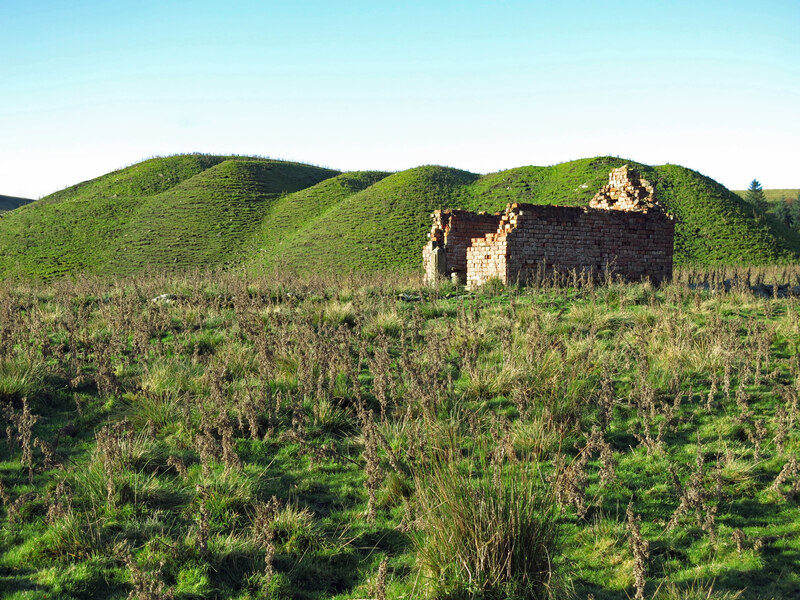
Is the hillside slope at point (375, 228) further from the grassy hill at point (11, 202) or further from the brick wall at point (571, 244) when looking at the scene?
the grassy hill at point (11, 202)

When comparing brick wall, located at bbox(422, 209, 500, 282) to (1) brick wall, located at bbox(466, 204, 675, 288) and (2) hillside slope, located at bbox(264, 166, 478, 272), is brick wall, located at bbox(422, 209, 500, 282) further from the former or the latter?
(2) hillside slope, located at bbox(264, 166, 478, 272)

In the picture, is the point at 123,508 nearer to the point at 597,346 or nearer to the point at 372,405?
the point at 372,405

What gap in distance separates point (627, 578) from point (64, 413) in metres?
5.66

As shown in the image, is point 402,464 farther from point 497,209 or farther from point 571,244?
point 497,209

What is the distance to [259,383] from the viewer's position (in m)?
6.17

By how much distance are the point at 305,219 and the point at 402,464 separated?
39.5 m

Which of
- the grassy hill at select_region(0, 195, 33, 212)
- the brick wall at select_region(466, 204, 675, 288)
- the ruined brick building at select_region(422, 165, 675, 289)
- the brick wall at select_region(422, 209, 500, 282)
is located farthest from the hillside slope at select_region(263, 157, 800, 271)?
the grassy hill at select_region(0, 195, 33, 212)

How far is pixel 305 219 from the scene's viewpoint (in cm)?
4306

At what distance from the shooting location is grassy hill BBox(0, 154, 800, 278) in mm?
34344

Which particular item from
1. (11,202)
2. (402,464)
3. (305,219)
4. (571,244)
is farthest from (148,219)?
(11,202)

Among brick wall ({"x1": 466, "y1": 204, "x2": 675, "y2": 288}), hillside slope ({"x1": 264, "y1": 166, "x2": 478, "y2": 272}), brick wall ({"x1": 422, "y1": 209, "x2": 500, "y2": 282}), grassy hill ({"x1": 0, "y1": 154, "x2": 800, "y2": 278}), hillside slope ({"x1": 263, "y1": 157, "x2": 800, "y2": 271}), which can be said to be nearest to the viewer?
brick wall ({"x1": 466, "y1": 204, "x2": 675, "y2": 288})

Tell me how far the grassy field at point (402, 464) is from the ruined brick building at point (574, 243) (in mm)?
4830

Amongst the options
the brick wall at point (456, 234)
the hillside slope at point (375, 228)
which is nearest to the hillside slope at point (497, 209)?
the hillside slope at point (375, 228)

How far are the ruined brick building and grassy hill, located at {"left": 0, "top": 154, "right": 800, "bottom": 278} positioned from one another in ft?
52.3
